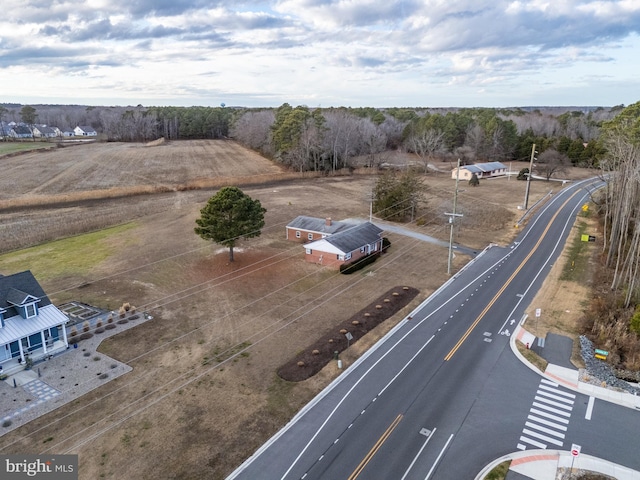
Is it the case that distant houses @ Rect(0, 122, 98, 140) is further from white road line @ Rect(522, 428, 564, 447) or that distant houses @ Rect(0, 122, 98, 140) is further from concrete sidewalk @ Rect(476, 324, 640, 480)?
concrete sidewalk @ Rect(476, 324, 640, 480)

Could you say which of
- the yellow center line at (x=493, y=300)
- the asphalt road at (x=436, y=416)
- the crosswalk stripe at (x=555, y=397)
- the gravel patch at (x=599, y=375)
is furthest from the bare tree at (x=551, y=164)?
the crosswalk stripe at (x=555, y=397)

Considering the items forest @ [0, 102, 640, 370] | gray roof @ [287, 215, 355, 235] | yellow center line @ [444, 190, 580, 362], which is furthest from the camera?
gray roof @ [287, 215, 355, 235]

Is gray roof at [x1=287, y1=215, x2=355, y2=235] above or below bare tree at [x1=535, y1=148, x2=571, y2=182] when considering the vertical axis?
below

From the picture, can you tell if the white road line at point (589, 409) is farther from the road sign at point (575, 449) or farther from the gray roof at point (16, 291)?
the gray roof at point (16, 291)

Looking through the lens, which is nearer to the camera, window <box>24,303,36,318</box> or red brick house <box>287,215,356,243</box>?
window <box>24,303,36,318</box>

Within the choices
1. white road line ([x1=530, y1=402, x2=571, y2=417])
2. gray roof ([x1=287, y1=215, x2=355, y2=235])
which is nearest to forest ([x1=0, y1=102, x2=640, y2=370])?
white road line ([x1=530, y1=402, x2=571, y2=417])

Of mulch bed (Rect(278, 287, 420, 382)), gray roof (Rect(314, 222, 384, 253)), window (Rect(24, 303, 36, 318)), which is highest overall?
gray roof (Rect(314, 222, 384, 253))

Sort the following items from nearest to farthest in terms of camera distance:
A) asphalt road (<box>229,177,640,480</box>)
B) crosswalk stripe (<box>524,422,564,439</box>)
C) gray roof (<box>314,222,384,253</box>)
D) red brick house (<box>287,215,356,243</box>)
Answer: asphalt road (<box>229,177,640,480</box>) → crosswalk stripe (<box>524,422,564,439</box>) → gray roof (<box>314,222,384,253</box>) → red brick house (<box>287,215,356,243</box>)
